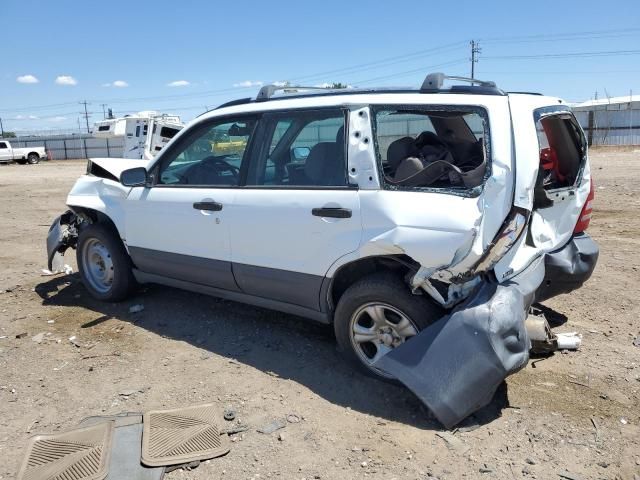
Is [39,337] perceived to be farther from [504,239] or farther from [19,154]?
[19,154]

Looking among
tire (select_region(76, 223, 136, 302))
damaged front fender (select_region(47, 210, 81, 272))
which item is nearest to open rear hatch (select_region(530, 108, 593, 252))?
tire (select_region(76, 223, 136, 302))

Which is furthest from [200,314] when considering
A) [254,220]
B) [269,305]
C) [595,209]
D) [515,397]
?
[595,209]

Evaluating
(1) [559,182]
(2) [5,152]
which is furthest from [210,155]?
(2) [5,152]

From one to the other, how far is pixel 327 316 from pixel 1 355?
2708 mm

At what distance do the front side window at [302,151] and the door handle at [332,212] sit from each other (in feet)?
0.61

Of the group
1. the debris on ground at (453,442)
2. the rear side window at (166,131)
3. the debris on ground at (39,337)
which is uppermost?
the rear side window at (166,131)

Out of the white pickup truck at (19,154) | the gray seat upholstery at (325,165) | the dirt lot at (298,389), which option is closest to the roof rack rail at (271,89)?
the gray seat upholstery at (325,165)

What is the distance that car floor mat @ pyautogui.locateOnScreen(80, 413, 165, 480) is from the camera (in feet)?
9.50

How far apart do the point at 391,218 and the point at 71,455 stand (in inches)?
90.3

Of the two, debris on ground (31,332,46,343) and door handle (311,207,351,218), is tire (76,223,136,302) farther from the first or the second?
door handle (311,207,351,218)

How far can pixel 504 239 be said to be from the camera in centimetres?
314

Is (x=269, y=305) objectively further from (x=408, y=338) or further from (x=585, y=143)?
(x=585, y=143)

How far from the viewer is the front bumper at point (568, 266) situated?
12.6ft

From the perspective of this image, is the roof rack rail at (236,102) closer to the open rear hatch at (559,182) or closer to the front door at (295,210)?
the front door at (295,210)
